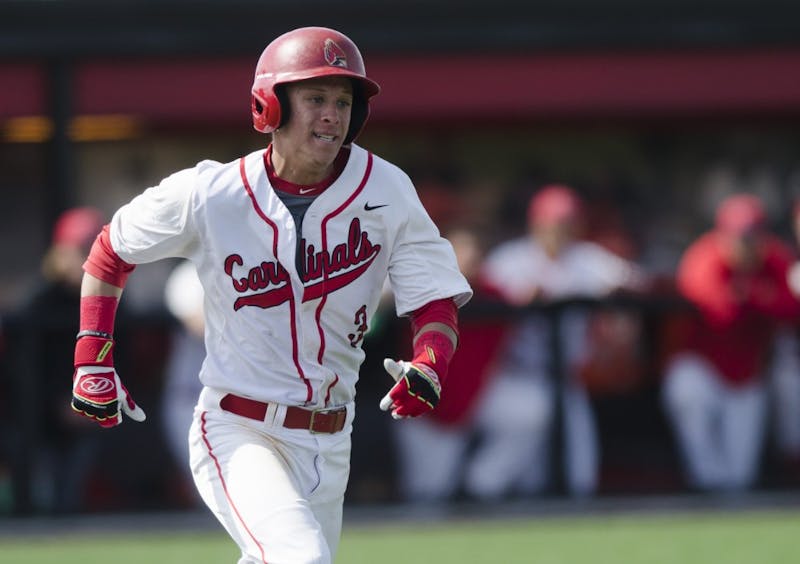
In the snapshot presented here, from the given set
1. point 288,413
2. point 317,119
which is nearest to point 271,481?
point 288,413

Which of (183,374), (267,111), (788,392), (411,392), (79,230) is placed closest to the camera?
(411,392)

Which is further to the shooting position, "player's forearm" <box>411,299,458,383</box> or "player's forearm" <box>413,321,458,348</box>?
"player's forearm" <box>413,321,458,348</box>

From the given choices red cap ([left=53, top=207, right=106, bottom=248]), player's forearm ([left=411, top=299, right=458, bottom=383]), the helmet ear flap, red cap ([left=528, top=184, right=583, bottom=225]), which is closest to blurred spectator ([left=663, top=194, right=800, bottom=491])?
red cap ([left=528, top=184, right=583, bottom=225])

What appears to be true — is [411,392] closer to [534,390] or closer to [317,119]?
[317,119]

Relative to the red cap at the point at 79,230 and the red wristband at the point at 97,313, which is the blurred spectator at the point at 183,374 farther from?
the red wristband at the point at 97,313

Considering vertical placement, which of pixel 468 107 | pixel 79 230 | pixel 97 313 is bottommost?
pixel 97 313

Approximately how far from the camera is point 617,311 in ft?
25.7

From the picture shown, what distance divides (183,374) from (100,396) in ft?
11.7

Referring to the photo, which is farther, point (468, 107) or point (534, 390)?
point (468, 107)

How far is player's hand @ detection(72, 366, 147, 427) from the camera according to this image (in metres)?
4.12

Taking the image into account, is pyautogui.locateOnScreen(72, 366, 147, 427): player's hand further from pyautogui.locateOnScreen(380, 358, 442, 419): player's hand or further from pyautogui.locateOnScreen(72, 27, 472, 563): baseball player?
pyautogui.locateOnScreen(380, 358, 442, 419): player's hand

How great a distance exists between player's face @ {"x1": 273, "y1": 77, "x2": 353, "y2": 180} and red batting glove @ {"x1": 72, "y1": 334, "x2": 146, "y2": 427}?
2.53 feet

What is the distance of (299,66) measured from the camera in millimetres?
3959

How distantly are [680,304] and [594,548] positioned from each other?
5.09 ft
